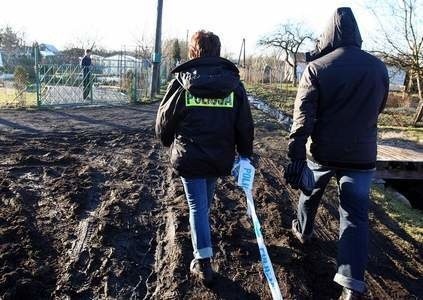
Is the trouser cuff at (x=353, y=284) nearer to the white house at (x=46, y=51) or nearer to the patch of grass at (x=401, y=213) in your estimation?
the patch of grass at (x=401, y=213)

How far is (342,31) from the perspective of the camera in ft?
11.2

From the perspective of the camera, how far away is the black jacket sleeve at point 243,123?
3.38 metres

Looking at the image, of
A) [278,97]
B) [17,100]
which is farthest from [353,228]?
[278,97]

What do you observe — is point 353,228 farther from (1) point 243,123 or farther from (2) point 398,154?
(2) point 398,154

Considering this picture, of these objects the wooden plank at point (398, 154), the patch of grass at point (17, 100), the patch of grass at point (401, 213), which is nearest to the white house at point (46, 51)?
the patch of grass at point (17, 100)

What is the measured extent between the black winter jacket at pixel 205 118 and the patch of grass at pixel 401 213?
2687mm

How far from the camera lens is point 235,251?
4.07 meters

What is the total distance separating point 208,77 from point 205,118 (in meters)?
0.29

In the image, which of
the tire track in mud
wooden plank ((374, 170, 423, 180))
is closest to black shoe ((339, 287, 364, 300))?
the tire track in mud

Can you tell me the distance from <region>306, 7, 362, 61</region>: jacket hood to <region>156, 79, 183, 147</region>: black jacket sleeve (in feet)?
3.95

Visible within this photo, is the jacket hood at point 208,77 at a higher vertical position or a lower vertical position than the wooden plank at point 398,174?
higher

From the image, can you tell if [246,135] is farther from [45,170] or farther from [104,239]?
[45,170]

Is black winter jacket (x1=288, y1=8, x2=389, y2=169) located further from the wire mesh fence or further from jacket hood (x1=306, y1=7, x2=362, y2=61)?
the wire mesh fence

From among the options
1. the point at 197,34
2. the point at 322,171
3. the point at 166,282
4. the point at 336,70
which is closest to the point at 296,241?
Answer: the point at 322,171
